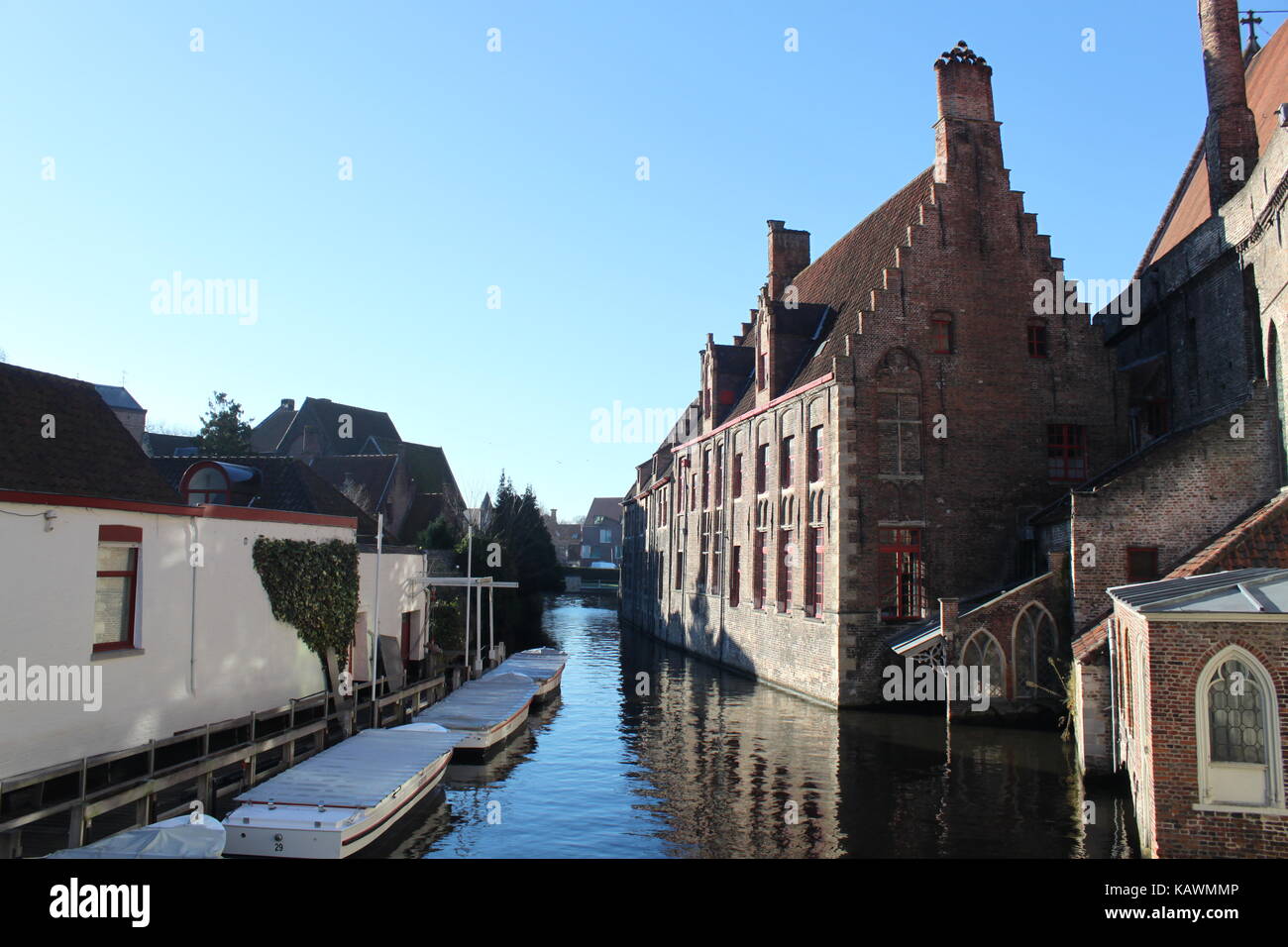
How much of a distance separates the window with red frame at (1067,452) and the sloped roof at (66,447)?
2224 cm

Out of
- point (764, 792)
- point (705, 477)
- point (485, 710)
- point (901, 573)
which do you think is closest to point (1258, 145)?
point (901, 573)

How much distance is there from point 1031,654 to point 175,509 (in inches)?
718

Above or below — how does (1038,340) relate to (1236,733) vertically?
above

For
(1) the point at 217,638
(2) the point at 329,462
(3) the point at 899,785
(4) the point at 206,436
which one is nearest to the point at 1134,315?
(3) the point at 899,785

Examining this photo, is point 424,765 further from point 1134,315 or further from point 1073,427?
point 1134,315

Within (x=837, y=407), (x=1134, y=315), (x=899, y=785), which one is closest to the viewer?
(x=899, y=785)

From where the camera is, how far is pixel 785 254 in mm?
44750

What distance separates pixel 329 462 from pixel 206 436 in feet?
24.9

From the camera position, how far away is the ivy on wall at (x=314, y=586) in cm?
1850

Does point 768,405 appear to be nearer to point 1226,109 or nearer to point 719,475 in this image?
point 719,475

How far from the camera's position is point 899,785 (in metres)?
16.5

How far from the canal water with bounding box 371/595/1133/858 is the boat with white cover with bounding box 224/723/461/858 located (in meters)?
0.69

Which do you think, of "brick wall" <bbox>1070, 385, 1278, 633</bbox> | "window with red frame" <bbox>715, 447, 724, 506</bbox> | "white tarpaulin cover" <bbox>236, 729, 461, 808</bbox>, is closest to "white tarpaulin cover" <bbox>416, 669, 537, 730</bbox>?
"white tarpaulin cover" <bbox>236, 729, 461, 808</bbox>
